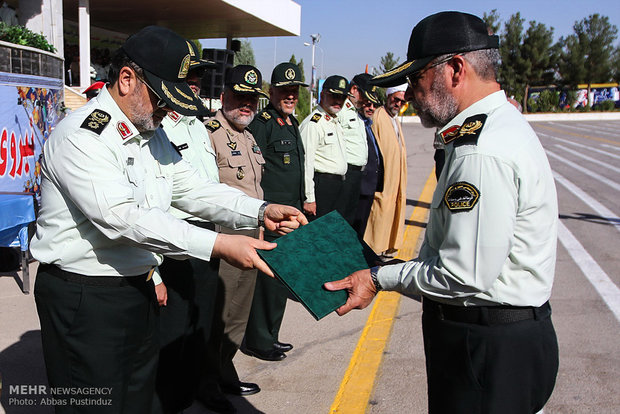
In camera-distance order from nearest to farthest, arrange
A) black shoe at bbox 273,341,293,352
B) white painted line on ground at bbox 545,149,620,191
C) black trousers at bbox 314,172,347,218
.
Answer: black shoe at bbox 273,341,293,352 → black trousers at bbox 314,172,347,218 → white painted line on ground at bbox 545,149,620,191

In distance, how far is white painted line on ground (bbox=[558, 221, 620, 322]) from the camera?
566 cm

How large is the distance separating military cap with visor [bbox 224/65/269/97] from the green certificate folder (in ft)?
6.79

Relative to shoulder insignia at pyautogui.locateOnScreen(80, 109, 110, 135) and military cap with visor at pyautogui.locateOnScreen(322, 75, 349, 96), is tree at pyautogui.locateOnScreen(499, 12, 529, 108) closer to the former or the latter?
military cap with visor at pyautogui.locateOnScreen(322, 75, 349, 96)

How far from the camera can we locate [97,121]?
2266 mm

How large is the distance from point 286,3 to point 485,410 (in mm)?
26774

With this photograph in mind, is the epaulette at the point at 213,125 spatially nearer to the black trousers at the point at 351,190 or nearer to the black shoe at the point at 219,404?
the black shoe at the point at 219,404

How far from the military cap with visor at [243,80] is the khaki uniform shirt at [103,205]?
1.82 m

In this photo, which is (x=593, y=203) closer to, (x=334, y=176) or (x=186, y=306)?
(x=334, y=176)

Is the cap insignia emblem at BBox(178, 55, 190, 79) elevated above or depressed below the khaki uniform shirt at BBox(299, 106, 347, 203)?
above

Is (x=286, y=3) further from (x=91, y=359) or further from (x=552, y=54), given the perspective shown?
(x=552, y=54)

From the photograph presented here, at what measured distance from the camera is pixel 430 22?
7.10ft

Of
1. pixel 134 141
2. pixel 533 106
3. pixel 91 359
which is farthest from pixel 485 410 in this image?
pixel 533 106

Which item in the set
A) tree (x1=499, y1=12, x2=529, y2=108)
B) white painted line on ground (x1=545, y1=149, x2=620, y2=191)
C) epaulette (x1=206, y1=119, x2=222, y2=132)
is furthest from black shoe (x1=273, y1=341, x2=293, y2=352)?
tree (x1=499, y1=12, x2=529, y2=108)

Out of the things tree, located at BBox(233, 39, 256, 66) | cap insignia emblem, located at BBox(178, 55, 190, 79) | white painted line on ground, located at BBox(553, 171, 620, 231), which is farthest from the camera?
tree, located at BBox(233, 39, 256, 66)
